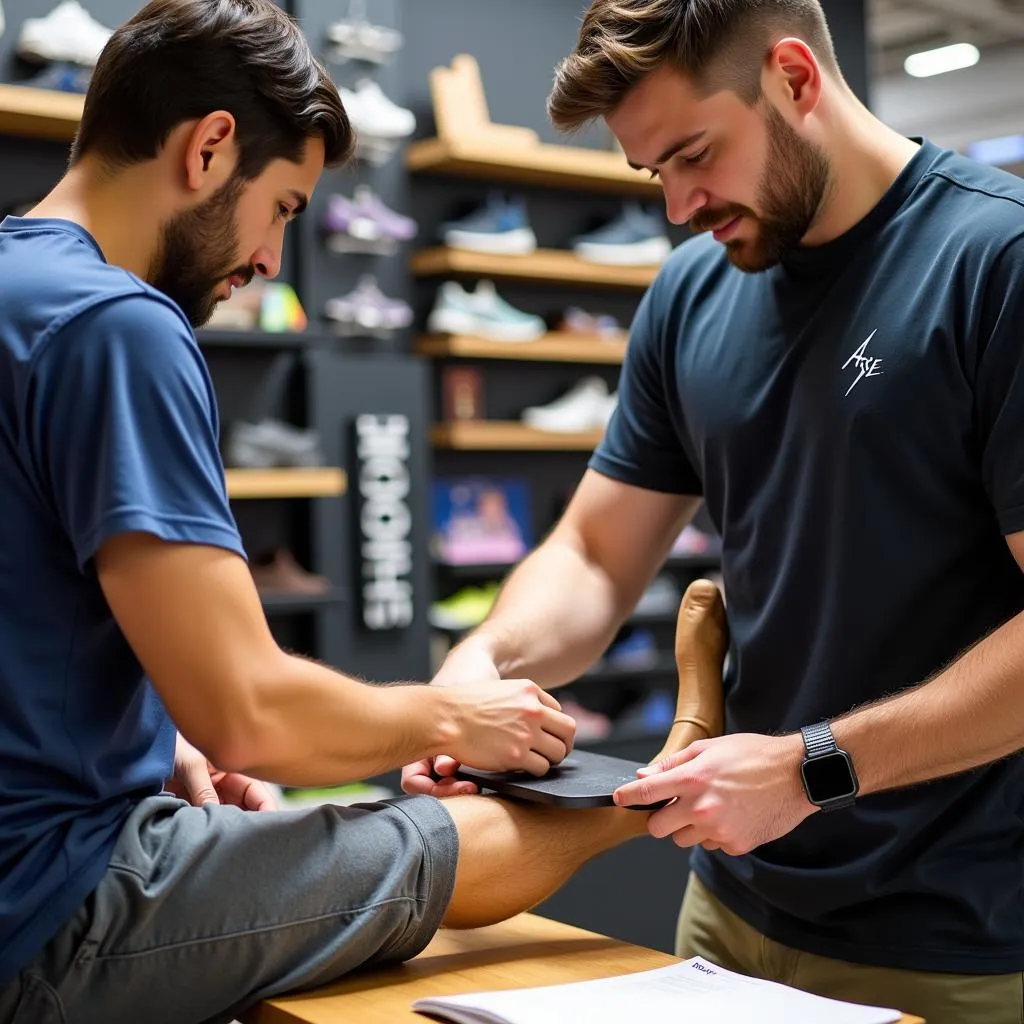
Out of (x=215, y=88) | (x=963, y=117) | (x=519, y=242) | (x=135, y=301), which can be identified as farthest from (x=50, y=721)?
(x=963, y=117)

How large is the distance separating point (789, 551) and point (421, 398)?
11.1ft

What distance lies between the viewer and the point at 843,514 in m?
1.71

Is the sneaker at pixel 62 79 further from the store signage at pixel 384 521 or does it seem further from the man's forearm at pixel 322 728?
the man's forearm at pixel 322 728

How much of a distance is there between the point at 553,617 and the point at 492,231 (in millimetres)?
3506

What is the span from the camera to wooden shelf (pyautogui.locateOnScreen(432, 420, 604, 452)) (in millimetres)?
5289

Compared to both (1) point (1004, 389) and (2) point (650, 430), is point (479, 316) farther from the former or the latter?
(1) point (1004, 389)

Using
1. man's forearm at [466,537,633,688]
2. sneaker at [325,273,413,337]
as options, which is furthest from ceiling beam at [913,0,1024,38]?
man's forearm at [466,537,633,688]

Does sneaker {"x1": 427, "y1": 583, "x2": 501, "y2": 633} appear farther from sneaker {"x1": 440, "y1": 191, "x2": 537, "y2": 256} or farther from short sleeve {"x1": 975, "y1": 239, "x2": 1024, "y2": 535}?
short sleeve {"x1": 975, "y1": 239, "x2": 1024, "y2": 535}

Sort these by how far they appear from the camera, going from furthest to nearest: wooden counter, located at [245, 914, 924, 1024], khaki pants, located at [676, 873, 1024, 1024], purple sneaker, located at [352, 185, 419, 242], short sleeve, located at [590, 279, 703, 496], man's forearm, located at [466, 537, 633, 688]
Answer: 1. purple sneaker, located at [352, 185, 419, 242]
2. short sleeve, located at [590, 279, 703, 496]
3. man's forearm, located at [466, 537, 633, 688]
4. khaki pants, located at [676, 873, 1024, 1024]
5. wooden counter, located at [245, 914, 924, 1024]

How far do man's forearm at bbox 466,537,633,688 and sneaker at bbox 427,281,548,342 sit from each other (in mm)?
3194

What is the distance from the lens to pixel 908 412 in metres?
1.67

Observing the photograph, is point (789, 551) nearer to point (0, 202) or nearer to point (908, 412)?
point (908, 412)

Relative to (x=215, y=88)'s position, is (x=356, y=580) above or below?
below

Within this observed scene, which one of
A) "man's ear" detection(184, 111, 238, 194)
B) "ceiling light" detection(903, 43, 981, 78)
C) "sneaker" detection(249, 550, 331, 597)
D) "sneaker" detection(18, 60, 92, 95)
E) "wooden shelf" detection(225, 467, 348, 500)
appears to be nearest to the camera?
"man's ear" detection(184, 111, 238, 194)
